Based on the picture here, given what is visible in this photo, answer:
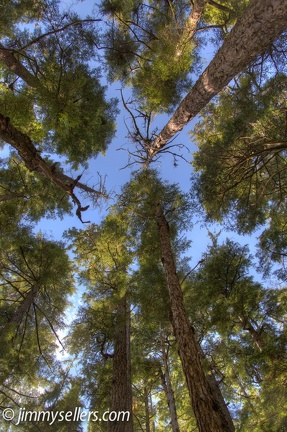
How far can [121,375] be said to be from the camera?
286 inches

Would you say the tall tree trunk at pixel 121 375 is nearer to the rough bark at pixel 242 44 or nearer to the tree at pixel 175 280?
the tree at pixel 175 280

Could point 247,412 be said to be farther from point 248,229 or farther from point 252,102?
point 252,102

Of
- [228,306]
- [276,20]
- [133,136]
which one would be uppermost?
[133,136]

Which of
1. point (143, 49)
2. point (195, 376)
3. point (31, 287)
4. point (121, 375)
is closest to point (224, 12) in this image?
point (143, 49)

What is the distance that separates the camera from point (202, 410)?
3723 millimetres

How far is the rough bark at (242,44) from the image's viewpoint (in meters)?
4.01

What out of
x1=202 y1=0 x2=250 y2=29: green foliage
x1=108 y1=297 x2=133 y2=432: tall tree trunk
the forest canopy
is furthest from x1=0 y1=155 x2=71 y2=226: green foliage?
x1=202 y1=0 x2=250 y2=29: green foliage

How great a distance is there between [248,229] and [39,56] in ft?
26.9

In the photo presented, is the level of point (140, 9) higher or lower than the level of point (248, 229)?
higher

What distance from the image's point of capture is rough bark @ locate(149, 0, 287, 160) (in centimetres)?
401

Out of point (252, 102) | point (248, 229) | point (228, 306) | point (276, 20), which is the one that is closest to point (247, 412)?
point (228, 306)

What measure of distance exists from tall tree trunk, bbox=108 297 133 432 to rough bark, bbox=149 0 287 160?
22.4ft

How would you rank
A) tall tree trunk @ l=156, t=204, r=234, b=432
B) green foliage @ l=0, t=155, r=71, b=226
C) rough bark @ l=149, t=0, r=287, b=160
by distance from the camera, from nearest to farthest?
tall tree trunk @ l=156, t=204, r=234, b=432 → rough bark @ l=149, t=0, r=287, b=160 → green foliage @ l=0, t=155, r=71, b=226

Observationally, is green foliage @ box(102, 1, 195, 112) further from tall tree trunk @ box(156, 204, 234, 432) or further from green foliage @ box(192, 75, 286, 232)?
tall tree trunk @ box(156, 204, 234, 432)
